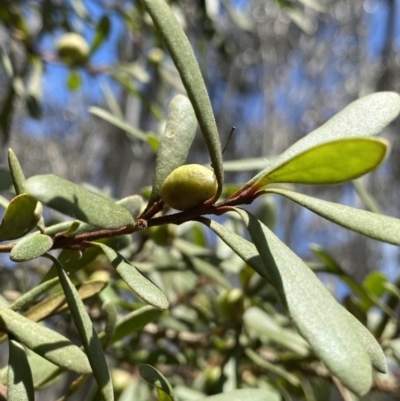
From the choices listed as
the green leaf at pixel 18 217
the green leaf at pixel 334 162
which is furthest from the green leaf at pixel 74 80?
the green leaf at pixel 334 162

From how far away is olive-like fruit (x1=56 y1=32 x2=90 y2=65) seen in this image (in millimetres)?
1283

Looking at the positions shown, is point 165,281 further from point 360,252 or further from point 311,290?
point 360,252

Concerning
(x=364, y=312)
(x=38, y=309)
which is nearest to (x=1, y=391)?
(x=38, y=309)

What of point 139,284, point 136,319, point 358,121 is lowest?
point 136,319

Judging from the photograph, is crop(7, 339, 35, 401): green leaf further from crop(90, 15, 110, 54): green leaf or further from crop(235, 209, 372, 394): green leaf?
crop(90, 15, 110, 54): green leaf

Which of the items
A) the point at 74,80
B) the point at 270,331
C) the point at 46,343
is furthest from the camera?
the point at 74,80

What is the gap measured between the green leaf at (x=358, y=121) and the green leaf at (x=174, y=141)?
103 millimetres

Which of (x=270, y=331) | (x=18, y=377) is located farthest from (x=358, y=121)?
(x=270, y=331)

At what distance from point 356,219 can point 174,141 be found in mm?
189

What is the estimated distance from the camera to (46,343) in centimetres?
47

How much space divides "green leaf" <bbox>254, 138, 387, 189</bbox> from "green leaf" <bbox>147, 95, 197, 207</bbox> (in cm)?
12

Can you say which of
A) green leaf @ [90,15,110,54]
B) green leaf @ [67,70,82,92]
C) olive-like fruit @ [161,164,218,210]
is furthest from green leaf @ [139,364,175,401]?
green leaf @ [67,70,82,92]

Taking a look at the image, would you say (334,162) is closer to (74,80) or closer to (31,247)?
(31,247)

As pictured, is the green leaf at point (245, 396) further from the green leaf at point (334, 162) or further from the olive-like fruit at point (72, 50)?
the olive-like fruit at point (72, 50)
